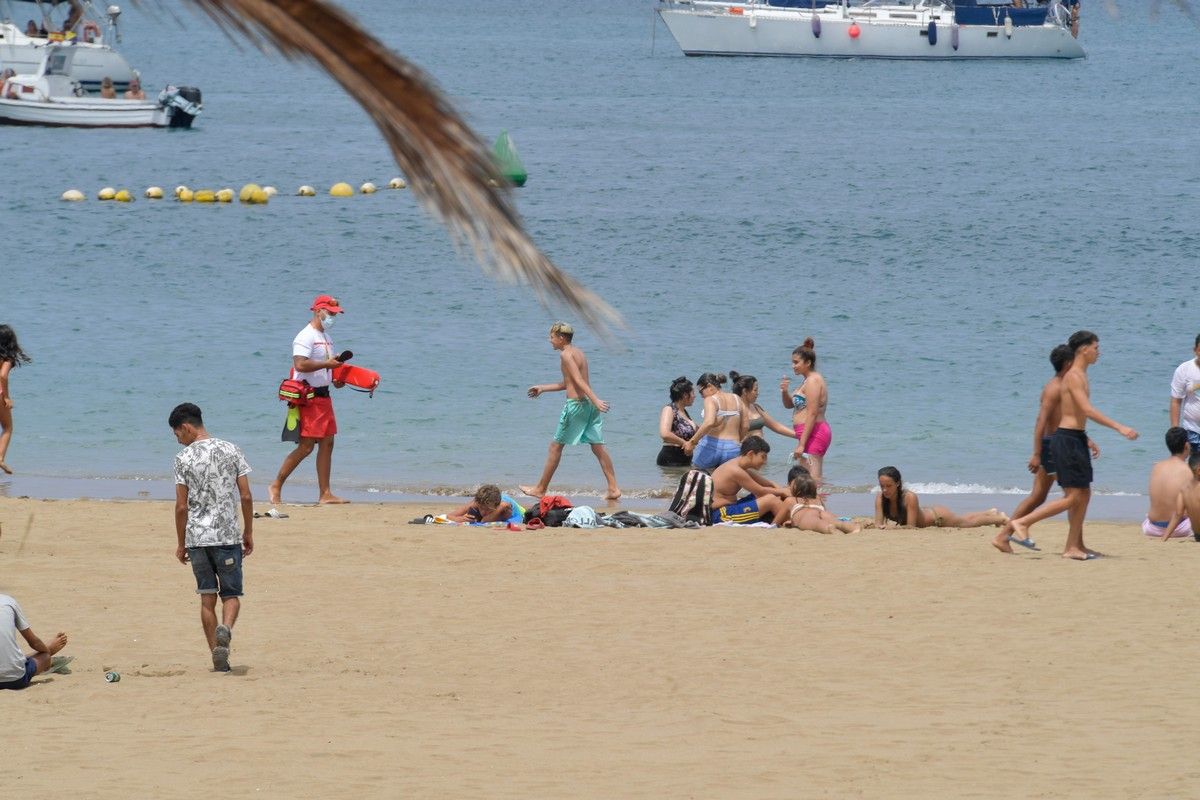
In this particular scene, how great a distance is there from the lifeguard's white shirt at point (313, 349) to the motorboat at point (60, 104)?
37269mm

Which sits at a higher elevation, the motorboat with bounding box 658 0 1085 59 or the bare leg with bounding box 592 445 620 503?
the motorboat with bounding box 658 0 1085 59

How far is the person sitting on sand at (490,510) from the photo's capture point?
11.6 meters

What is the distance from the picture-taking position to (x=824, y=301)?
2625 centimetres

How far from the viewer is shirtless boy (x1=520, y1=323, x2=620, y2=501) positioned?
12422mm

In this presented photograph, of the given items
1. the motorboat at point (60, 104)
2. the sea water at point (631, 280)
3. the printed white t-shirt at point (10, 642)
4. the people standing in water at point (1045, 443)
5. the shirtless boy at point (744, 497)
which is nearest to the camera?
the printed white t-shirt at point (10, 642)

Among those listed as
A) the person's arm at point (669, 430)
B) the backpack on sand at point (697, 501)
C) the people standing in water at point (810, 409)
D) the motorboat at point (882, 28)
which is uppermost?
the motorboat at point (882, 28)

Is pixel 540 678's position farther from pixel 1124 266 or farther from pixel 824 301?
pixel 1124 266

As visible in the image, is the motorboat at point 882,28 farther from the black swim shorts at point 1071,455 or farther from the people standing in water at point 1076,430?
the black swim shorts at point 1071,455

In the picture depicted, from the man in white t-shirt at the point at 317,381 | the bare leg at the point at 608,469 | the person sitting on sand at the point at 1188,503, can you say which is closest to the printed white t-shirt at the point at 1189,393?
the person sitting on sand at the point at 1188,503

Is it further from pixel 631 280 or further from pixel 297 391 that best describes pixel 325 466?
pixel 631 280

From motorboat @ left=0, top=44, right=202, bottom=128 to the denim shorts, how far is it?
41.3 meters

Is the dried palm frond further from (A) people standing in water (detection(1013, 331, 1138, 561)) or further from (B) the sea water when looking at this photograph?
(A) people standing in water (detection(1013, 331, 1138, 561))

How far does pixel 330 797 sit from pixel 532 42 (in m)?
92.2

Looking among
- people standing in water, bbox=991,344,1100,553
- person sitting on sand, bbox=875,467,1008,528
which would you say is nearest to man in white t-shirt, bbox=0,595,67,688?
people standing in water, bbox=991,344,1100,553
